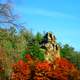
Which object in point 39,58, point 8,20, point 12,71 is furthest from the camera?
point 39,58

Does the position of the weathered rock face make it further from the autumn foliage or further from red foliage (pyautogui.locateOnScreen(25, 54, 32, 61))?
the autumn foliage

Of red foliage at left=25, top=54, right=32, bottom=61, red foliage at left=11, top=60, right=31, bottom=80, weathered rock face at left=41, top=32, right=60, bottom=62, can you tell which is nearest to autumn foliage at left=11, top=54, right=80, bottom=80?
red foliage at left=11, top=60, right=31, bottom=80

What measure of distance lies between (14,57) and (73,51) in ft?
80.3

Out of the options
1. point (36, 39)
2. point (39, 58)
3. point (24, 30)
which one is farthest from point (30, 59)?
point (24, 30)

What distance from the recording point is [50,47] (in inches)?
3511

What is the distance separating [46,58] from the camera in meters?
87.3

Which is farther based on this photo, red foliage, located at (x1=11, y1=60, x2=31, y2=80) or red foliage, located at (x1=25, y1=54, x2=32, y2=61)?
red foliage, located at (x1=25, y1=54, x2=32, y2=61)

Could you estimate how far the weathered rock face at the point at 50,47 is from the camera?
3472 inches

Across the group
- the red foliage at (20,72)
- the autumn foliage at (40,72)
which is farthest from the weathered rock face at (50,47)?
the red foliage at (20,72)

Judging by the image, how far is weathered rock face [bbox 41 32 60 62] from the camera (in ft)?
289

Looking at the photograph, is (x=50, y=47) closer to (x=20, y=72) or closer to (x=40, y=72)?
(x=40, y=72)

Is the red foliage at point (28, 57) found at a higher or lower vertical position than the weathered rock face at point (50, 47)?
lower

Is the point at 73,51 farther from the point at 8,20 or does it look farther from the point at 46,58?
the point at 8,20

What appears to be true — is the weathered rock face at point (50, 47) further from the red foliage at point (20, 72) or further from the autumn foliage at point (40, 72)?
the red foliage at point (20, 72)
